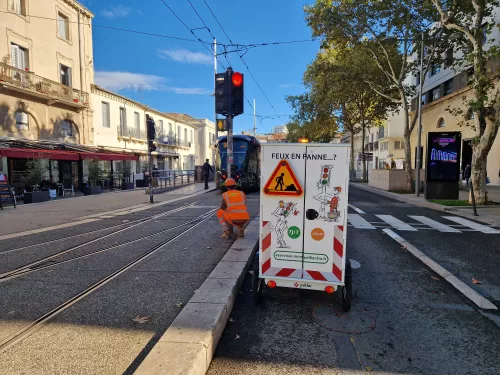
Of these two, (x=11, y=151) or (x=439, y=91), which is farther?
(x=439, y=91)

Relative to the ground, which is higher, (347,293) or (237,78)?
(237,78)

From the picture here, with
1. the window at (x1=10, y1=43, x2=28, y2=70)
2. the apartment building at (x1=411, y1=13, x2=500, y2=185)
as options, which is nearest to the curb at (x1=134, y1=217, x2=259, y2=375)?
the apartment building at (x1=411, y1=13, x2=500, y2=185)

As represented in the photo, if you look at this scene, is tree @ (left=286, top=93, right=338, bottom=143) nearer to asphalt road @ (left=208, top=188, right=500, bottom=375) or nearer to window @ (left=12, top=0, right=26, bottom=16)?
window @ (left=12, top=0, right=26, bottom=16)

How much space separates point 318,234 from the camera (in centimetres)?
391

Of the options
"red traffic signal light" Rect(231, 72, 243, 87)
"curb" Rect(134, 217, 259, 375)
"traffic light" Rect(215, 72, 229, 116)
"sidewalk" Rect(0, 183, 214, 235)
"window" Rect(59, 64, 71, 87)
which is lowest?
"sidewalk" Rect(0, 183, 214, 235)

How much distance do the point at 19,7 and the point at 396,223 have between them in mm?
22384

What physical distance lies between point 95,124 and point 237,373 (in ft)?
84.4

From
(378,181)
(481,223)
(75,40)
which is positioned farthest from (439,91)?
(75,40)

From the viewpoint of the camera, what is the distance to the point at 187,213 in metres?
11.8

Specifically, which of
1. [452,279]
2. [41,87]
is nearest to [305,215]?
[452,279]

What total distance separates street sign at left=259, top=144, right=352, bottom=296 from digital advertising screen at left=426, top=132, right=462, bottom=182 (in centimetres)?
1322

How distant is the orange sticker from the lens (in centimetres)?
389

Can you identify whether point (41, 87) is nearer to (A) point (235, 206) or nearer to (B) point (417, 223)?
(A) point (235, 206)

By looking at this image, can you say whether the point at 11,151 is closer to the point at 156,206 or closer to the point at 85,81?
the point at 156,206
